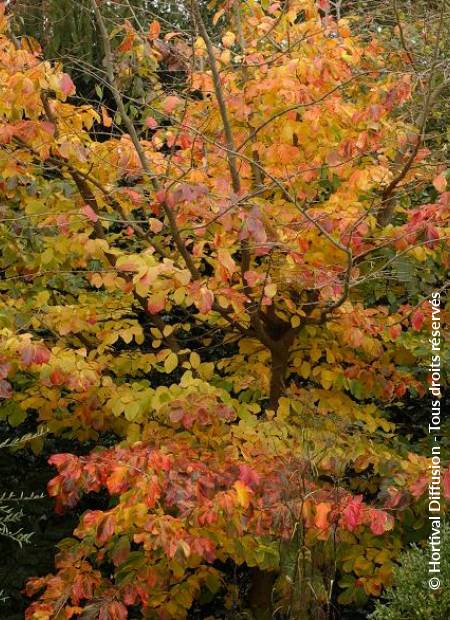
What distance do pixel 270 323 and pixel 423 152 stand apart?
3.88 ft

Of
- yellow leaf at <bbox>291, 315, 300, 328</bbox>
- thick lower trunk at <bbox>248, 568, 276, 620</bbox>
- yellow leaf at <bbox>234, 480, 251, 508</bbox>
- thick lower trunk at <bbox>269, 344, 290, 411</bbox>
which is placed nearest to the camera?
yellow leaf at <bbox>234, 480, 251, 508</bbox>

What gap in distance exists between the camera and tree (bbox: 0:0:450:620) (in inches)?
122

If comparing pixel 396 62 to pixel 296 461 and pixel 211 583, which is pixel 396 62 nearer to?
pixel 296 461

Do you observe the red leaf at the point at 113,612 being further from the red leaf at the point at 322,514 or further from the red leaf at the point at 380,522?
the red leaf at the point at 380,522

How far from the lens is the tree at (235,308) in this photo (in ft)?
10.2

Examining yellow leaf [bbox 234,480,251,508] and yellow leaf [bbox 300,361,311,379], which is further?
yellow leaf [bbox 300,361,311,379]

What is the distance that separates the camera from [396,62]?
Result: 4832mm

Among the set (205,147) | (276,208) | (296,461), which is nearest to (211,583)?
(296,461)

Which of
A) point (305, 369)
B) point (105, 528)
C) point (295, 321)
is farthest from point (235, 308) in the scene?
point (105, 528)

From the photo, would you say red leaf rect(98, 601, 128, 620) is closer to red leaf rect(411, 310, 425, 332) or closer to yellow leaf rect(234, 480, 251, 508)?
yellow leaf rect(234, 480, 251, 508)

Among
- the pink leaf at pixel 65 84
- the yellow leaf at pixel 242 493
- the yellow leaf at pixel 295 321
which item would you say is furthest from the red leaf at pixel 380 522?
the pink leaf at pixel 65 84

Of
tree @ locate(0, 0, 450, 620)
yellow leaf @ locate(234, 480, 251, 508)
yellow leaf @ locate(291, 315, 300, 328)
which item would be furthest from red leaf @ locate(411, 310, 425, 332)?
yellow leaf @ locate(234, 480, 251, 508)

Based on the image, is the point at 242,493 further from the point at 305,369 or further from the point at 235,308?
the point at 305,369

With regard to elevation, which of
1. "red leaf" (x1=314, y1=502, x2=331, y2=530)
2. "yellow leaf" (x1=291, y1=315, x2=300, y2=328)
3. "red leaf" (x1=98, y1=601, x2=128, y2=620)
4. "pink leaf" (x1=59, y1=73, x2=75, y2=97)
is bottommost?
"red leaf" (x1=98, y1=601, x2=128, y2=620)
